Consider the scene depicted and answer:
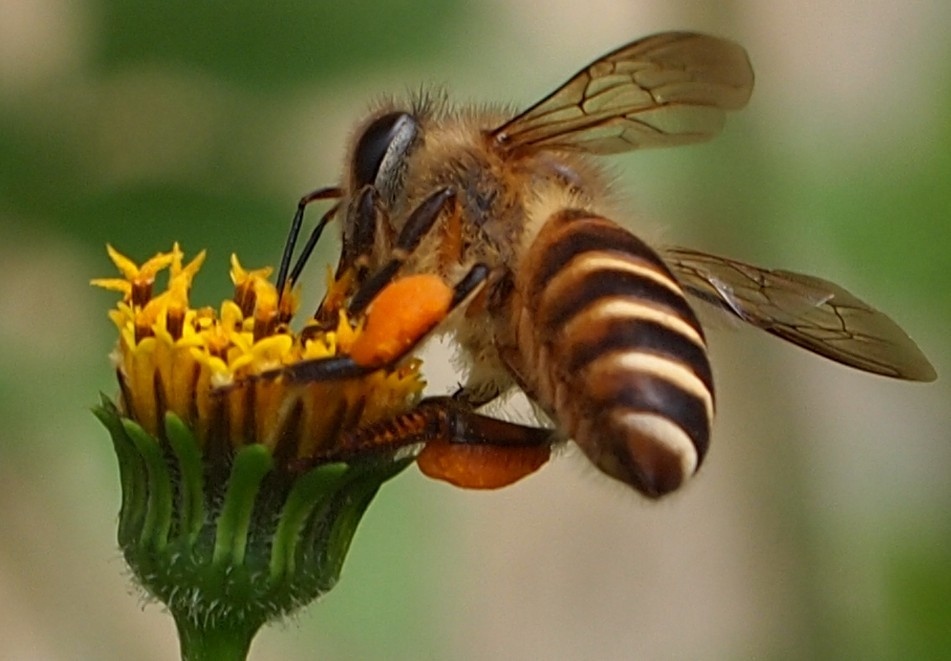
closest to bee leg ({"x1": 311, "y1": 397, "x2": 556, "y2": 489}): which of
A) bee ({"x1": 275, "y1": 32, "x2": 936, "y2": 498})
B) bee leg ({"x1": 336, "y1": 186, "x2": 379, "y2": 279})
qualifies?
bee ({"x1": 275, "y1": 32, "x2": 936, "y2": 498})

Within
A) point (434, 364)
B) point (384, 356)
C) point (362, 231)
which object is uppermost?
point (434, 364)

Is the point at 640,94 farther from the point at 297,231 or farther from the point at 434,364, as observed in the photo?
the point at 434,364

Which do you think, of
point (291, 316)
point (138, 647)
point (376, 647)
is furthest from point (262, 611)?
point (138, 647)

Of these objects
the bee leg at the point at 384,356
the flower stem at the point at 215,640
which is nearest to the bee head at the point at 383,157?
the bee leg at the point at 384,356

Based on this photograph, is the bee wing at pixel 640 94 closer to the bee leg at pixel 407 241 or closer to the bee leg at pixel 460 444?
the bee leg at pixel 407 241

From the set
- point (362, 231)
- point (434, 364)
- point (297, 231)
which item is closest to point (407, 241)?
point (362, 231)
